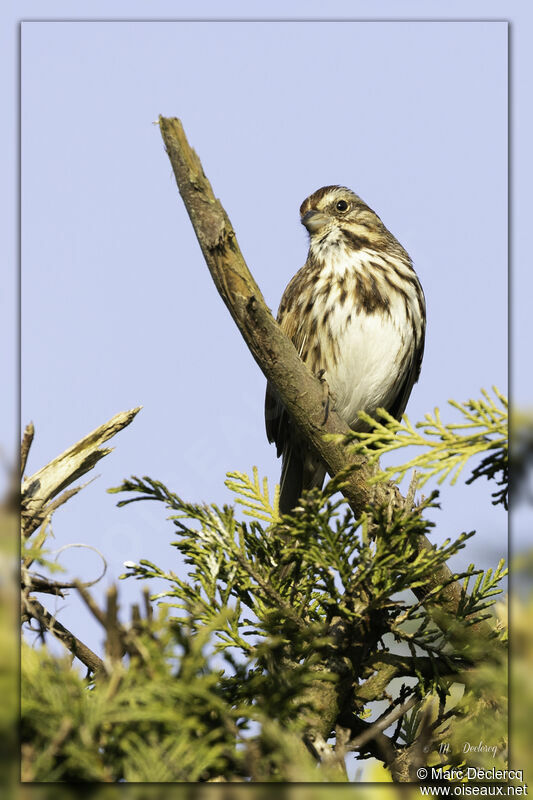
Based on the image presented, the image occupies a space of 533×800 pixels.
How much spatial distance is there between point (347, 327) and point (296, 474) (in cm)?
79

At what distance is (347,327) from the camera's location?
175 inches

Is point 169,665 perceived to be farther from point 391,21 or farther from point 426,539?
point 391,21

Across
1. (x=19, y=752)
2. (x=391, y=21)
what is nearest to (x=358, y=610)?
(x=19, y=752)

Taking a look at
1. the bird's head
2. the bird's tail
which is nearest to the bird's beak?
the bird's head

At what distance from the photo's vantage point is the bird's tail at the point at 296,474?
434 centimetres

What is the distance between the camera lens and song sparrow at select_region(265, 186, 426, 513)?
446 centimetres

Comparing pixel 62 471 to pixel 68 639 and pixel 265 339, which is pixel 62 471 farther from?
pixel 265 339

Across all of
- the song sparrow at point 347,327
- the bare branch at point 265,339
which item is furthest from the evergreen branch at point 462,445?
the song sparrow at point 347,327

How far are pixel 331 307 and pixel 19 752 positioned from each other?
339 centimetres

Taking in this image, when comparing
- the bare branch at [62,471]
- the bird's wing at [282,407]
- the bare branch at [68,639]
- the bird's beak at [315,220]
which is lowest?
the bare branch at [68,639]

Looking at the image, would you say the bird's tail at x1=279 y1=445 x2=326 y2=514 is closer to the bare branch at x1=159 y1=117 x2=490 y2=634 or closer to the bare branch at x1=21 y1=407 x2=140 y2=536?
the bare branch at x1=159 y1=117 x2=490 y2=634

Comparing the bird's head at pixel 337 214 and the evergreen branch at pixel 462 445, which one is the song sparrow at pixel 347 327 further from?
the evergreen branch at pixel 462 445

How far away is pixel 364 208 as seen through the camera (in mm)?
5082

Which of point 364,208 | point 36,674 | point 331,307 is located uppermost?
point 364,208
